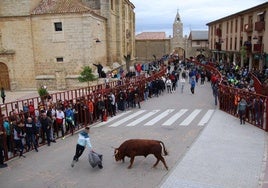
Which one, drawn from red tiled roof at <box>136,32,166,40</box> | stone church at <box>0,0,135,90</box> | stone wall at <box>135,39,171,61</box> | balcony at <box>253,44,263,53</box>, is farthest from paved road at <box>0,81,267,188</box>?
red tiled roof at <box>136,32,166,40</box>

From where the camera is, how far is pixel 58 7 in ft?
91.0

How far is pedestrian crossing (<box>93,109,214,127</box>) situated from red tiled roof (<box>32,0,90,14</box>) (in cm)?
1380

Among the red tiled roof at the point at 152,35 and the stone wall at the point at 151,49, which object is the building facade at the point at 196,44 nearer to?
the stone wall at the point at 151,49

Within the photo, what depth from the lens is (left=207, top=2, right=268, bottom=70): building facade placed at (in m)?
28.3

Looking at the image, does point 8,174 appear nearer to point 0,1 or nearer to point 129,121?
point 129,121

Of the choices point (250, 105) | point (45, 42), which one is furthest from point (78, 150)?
point (45, 42)

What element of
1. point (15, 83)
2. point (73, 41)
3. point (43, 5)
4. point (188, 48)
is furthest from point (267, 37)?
point (188, 48)

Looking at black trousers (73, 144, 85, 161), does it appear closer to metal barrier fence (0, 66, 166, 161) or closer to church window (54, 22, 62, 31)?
metal barrier fence (0, 66, 166, 161)

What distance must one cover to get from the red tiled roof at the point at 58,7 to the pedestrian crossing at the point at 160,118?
13804mm

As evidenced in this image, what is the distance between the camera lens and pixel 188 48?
59.2 metres

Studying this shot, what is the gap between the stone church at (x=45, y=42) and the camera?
90.0ft

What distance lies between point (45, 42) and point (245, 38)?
2224 centimetres

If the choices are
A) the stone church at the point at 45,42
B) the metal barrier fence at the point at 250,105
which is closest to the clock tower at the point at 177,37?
the stone church at the point at 45,42

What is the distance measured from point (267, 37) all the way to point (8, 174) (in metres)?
25.6
